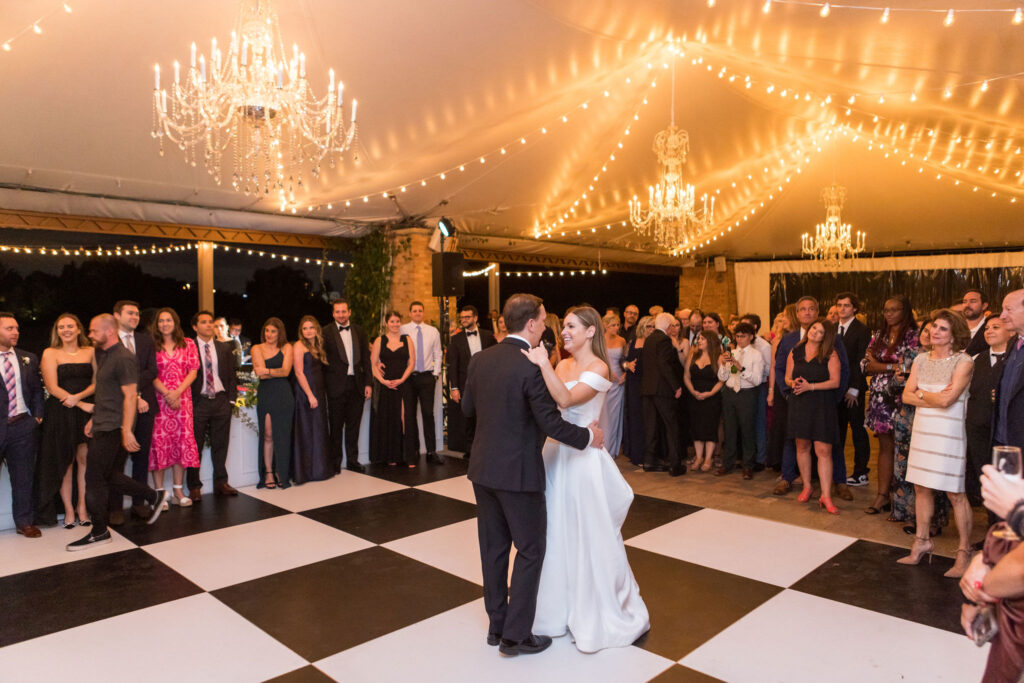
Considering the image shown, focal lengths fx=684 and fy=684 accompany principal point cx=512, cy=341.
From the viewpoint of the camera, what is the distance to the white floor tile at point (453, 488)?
5098mm

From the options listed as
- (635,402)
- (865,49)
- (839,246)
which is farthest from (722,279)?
(865,49)

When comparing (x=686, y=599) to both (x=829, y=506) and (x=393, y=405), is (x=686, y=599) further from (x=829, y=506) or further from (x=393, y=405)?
(x=393, y=405)

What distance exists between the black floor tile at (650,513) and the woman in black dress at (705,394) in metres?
1.28

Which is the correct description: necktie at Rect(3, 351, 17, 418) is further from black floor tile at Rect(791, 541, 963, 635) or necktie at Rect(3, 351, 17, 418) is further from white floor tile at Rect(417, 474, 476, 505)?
black floor tile at Rect(791, 541, 963, 635)

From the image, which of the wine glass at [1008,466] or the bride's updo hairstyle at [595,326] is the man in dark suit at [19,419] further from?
the wine glass at [1008,466]

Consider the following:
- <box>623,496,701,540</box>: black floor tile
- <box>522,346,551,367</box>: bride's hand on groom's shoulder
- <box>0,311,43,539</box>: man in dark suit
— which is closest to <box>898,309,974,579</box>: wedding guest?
<box>623,496,701,540</box>: black floor tile

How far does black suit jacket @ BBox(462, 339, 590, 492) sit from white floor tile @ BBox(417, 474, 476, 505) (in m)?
2.48

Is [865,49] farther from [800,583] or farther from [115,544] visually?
[115,544]

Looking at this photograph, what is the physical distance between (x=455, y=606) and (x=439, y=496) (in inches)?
78.7

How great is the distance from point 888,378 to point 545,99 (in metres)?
3.26

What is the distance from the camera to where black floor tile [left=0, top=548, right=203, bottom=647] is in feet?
9.86

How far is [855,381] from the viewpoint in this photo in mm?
5305

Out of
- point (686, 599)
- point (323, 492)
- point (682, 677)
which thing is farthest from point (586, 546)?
point (323, 492)

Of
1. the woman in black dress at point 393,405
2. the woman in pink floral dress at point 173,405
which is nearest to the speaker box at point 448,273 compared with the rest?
the woman in black dress at point 393,405
